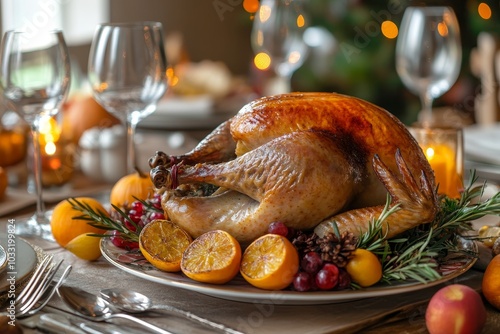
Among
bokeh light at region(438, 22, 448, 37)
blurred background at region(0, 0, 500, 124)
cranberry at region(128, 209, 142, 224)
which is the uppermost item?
bokeh light at region(438, 22, 448, 37)

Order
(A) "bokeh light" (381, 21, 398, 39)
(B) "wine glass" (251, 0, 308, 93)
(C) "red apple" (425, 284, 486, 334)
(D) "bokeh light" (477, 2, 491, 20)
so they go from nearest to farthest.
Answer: (C) "red apple" (425, 284, 486, 334)
(B) "wine glass" (251, 0, 308, 93)
(D) "bokeh light" (477, 2, 491, 20)
(A) "bokeh light" (381, 21, 398, 39)

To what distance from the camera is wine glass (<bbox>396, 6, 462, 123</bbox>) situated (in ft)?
6.70

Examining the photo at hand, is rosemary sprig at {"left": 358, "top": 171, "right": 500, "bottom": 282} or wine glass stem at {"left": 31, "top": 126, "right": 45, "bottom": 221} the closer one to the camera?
rosemary sprig at {"left": 358, "top": 171, "right": 500, "bottom": 282}

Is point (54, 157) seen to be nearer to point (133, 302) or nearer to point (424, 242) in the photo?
point (133, 302)

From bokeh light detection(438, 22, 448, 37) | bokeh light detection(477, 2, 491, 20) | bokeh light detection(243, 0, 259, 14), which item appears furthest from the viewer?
bokeh light detection(243, 0, 259, 14)

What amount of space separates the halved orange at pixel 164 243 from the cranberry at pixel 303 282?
0.17m

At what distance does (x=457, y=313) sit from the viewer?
0.87 m

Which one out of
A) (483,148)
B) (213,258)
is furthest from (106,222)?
(483,148)

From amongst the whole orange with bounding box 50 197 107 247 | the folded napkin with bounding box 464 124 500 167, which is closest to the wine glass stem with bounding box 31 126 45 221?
the whole orange with bounding box 50 197 107 247

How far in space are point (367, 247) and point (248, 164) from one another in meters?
0.20

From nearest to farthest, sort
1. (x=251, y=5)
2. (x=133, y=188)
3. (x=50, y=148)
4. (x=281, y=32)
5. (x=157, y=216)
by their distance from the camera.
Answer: (x=157, y=216)
(x=133, y=188)
(x=50, y=148)
(x=281, y=32)
(x=251, y=5)

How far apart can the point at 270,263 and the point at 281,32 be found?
5.40ft

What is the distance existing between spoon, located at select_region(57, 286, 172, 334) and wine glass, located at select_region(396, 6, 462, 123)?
1324 mm

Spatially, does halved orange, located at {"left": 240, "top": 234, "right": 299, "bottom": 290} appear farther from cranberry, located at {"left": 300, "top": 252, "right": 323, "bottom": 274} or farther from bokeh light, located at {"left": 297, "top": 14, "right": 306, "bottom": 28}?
bokeh light, located at {"left": 297, "top": 14, "right": 306, "bottom": 28}
